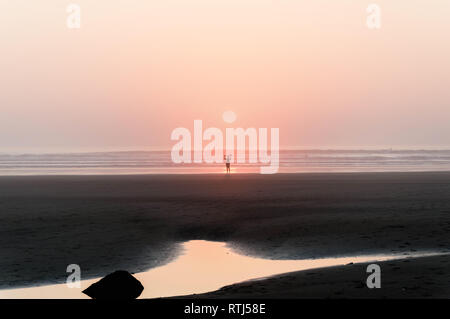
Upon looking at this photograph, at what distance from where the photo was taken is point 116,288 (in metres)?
12.2

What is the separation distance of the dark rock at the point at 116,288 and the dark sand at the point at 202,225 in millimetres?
2005

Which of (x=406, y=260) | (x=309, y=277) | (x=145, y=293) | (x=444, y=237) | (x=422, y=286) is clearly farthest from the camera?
(x=444, y=237)

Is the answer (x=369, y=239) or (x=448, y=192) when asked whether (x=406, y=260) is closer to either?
(x=369, y=239)

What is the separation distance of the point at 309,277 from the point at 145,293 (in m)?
3.82

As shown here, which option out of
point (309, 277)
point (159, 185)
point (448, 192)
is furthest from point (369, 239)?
point (159, 185)

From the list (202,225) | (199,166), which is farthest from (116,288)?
(199,166)

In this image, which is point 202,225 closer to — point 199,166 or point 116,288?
point 116,288

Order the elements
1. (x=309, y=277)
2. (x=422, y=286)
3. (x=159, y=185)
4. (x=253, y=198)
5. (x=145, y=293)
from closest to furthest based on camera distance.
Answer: (x=422, y=286)
(x=145, y=293)
(x=309, y=277)
(x=253, y=198)
(x=159, y=185)

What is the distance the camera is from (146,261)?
53.7 feet

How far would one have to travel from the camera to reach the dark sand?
16578 millimetres

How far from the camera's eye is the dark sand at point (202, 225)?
54.4 feet

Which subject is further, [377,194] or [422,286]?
[377,194]

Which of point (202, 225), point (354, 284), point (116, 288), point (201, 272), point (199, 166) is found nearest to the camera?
point (354, 284)

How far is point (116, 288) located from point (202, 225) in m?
9.95
